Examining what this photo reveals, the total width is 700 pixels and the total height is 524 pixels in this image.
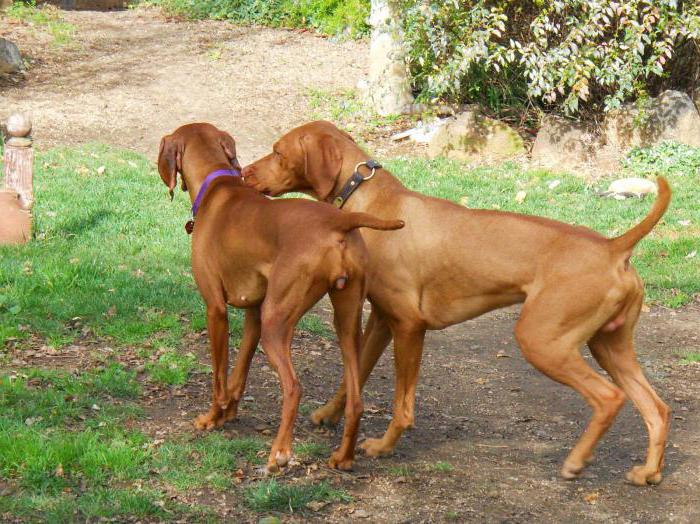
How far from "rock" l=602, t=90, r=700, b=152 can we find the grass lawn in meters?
0.30

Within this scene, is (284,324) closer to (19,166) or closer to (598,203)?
(19,166)

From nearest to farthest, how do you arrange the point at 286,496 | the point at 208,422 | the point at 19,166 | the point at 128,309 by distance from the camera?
the point at 286,496, the point at 208,422, the point at 128,309, the point at 19,166

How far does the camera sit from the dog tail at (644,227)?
187 inches

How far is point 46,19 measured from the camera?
20.4 meters

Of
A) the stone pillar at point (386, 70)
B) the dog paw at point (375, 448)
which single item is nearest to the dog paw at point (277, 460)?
the dog paw at point (375, 448)

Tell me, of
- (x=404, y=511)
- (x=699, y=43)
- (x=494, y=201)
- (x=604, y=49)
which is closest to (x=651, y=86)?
(x=699, y=43)

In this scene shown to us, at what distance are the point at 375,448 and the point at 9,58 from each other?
43.4 ft

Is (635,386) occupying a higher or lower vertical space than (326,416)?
higher

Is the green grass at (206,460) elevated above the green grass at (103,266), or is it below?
above

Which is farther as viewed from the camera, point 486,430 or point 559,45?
point 559,45

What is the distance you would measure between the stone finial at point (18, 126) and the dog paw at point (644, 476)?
6083 millimetres

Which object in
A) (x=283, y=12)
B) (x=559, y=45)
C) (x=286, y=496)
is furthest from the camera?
(x=283, y=12)

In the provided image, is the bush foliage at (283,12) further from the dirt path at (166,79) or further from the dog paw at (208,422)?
the dog paw at (208,422)

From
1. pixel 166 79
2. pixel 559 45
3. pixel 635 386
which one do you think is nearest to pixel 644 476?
pixel 635 386
